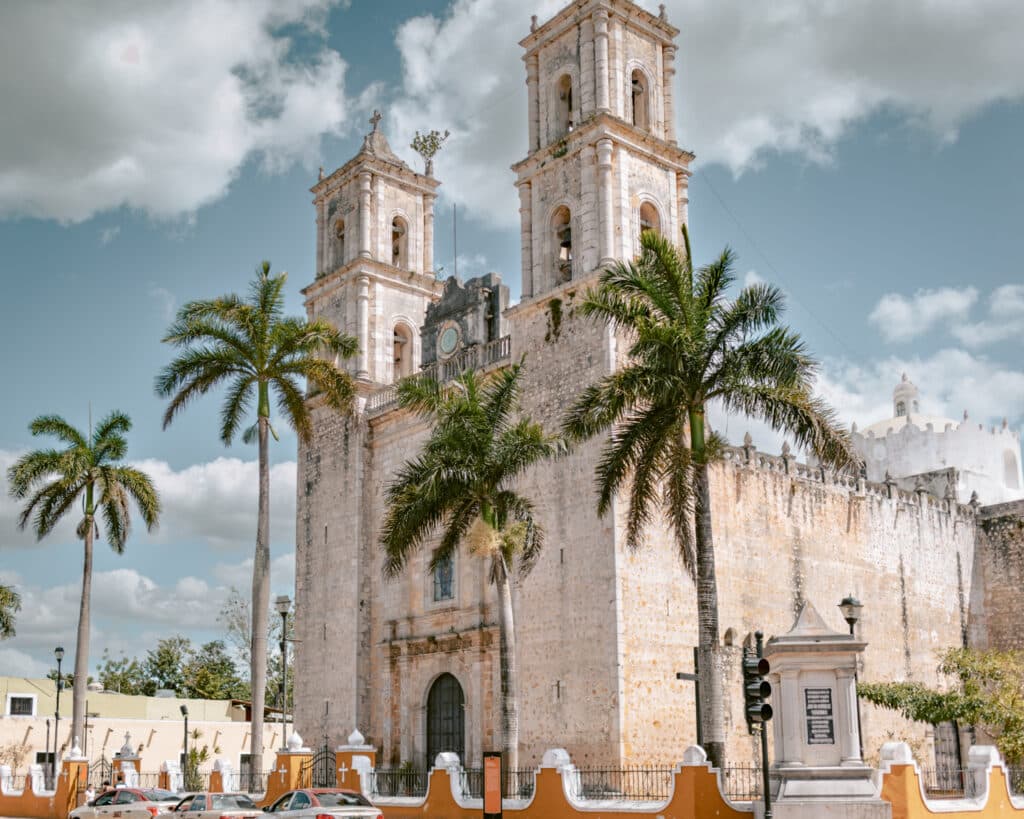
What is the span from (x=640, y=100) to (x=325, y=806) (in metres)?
17.5

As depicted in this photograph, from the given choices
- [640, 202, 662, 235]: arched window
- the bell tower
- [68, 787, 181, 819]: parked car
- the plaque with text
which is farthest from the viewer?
[640, 202, 662, 235]: arched window

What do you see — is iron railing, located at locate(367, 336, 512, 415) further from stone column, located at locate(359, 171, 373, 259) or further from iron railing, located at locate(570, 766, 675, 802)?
iron railing, located at locate(570, 766, 675, 802)

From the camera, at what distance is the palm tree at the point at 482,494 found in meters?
19.7

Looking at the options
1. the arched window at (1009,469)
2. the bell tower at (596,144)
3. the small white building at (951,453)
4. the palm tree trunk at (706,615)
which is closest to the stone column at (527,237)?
the bell tower at (596,144)

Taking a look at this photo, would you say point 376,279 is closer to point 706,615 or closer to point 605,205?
point 605,205

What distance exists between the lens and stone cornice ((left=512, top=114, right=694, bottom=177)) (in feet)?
82.9

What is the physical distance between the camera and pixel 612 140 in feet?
83.0

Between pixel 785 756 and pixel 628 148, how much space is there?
14.8 metres

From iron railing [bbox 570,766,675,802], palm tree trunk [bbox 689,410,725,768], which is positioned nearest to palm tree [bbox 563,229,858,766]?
palm tree trunk [bbox 689,410,725,768]

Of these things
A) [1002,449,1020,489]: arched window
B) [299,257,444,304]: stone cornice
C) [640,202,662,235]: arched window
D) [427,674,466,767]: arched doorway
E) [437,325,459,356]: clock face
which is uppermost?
[299,257,444,304]: stone cornice

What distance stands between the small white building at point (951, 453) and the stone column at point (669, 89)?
1660 cm

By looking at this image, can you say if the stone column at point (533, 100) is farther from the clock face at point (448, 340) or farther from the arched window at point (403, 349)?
the arched window at point (403, 349)

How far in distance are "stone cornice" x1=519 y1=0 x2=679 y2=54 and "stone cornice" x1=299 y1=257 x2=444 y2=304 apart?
288 inches

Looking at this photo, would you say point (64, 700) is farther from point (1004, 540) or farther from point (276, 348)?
point (1004, 540)
